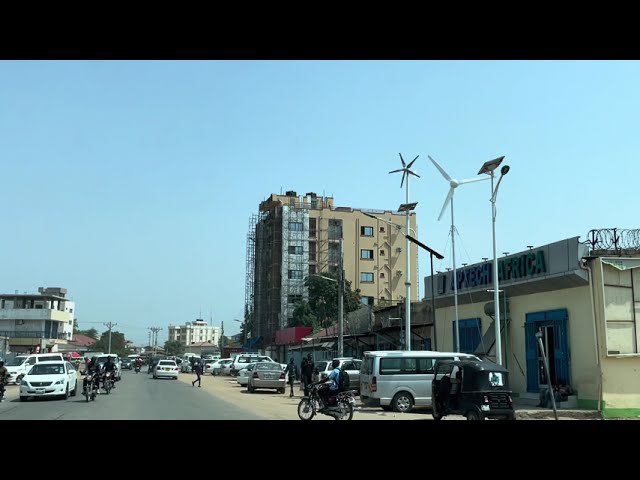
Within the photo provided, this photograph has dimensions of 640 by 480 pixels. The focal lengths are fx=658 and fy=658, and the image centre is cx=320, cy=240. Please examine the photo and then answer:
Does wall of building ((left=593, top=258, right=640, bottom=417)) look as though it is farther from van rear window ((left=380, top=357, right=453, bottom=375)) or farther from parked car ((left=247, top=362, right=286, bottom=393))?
parked car ((left=247, top=362, right=286, bottom=393))

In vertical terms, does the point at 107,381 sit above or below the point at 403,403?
above

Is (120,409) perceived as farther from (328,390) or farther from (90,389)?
(328,390)

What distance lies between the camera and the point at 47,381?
25.4 m

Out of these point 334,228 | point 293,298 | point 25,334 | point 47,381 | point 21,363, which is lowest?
point 47,381

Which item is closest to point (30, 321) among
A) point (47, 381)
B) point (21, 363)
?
point (21, 363)

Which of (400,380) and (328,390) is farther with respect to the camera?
(400,380)

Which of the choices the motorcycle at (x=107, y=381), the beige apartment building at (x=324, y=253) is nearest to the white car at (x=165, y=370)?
the motorcycle at (x=107, y=381)

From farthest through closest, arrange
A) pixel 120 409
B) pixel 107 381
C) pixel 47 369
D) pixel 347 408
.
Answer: pixel 107 381 → pixel 47 369 → pixel 120 409 → pixel 347 408

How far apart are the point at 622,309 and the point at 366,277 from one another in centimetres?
7605

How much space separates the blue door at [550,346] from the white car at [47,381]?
17980 millimetres

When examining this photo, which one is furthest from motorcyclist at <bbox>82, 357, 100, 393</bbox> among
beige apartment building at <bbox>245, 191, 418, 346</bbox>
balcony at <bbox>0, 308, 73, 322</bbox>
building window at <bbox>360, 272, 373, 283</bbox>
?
balcony at <bbox>0, 308, 73, 322</bbox>

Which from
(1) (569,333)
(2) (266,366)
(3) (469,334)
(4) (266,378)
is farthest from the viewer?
(2) (266,366)

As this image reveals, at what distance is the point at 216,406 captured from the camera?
23.4m
